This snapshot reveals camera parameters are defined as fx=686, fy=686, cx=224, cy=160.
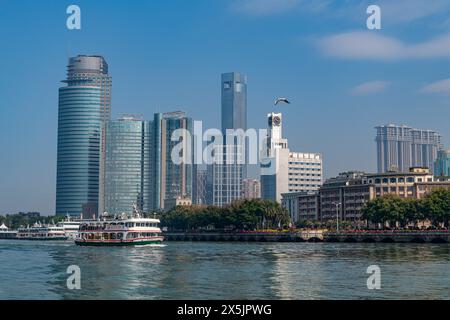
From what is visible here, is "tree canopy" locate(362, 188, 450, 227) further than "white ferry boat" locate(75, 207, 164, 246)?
Yes

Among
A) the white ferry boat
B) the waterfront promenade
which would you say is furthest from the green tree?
the white ferry boat

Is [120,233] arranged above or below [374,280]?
above

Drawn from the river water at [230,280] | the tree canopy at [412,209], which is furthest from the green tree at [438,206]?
the river water at [230,280]

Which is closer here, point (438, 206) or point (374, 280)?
point (374, 280)

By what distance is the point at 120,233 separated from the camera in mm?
136125

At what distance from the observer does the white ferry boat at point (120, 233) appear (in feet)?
443

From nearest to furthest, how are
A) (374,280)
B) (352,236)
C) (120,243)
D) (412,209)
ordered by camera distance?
(374,280) < (120,243) < (352,236) < (412,209)

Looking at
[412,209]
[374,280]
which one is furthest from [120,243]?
[374,280]

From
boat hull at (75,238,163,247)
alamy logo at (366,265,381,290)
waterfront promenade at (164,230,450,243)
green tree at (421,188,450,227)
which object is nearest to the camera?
alamy logo at (366,265,381,290)

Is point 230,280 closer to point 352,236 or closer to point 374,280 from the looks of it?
point 374,280

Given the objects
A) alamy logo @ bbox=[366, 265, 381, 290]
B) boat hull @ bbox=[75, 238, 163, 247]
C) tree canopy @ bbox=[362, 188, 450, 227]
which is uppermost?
tree canopy @ bbox=[362, 188, 450, 227]

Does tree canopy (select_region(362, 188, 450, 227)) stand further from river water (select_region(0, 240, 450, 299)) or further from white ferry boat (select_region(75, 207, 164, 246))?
river water (select_region(0, 240, 450, 299))

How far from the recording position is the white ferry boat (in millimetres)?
134875

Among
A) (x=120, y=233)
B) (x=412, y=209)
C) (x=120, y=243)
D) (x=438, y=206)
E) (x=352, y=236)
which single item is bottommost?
(x=120, y=243)
